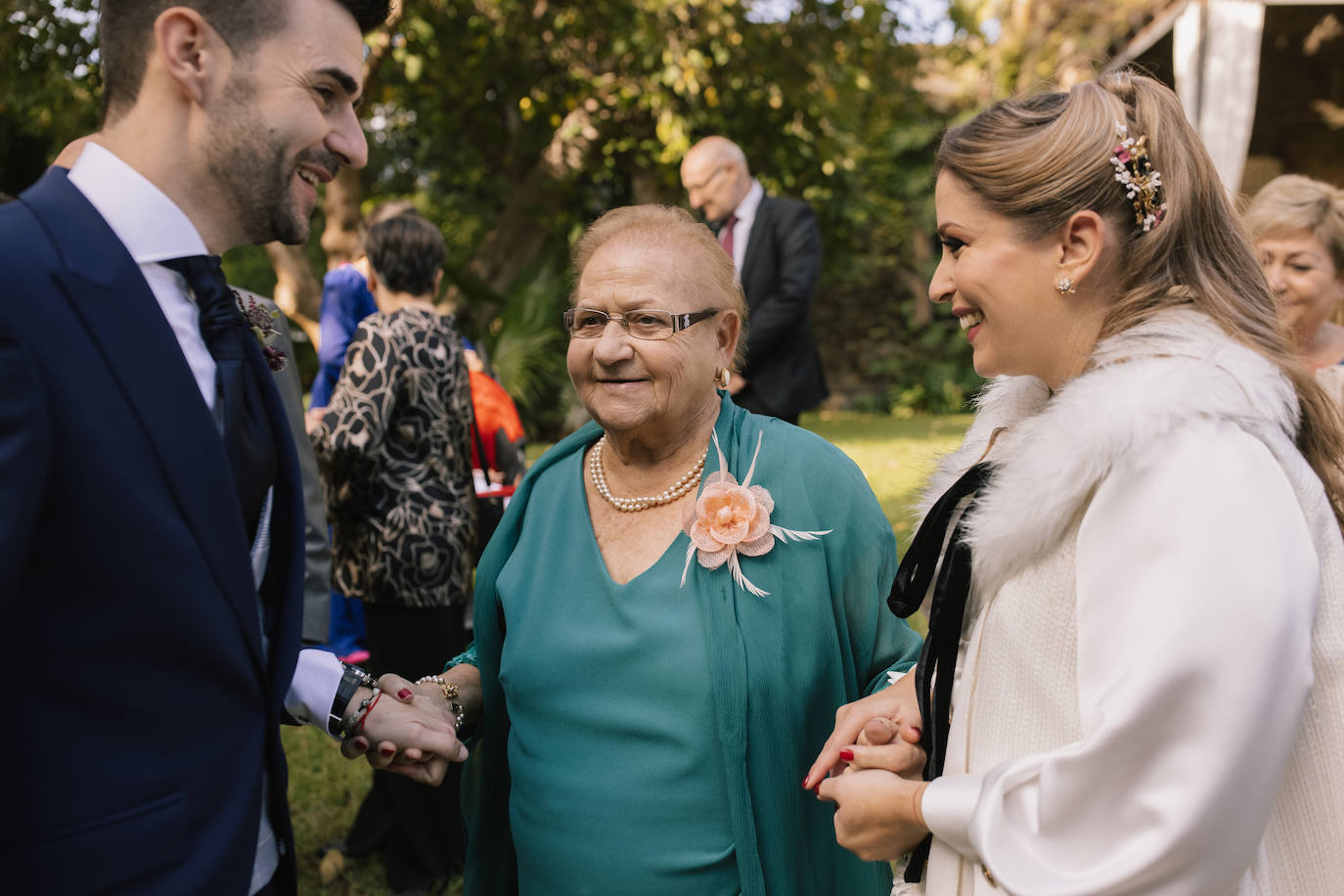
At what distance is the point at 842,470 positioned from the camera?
222cm

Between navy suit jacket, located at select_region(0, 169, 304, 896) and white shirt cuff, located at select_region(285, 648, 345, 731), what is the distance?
0.53 meters

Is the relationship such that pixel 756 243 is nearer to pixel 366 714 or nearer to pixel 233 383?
pixel 366 714

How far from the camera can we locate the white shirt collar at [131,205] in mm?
1305

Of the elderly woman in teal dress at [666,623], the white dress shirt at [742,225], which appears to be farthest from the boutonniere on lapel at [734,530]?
the white dress shirt at [742,225]

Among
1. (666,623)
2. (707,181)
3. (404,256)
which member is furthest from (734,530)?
(707,181)

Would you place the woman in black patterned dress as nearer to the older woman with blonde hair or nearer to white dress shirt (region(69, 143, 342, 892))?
white dress shirt (region(69, 143, 342, 892))

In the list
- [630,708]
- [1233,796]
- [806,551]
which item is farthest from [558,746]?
[1233,796]

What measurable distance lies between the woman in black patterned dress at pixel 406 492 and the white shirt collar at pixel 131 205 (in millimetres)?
2156

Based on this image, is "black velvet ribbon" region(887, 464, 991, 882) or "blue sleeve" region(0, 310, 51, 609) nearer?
"blue sleeve" region(0, 310, 51, 609)

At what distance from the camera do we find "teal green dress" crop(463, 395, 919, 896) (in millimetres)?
1922

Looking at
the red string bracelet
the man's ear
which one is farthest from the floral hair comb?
the red string bracelet

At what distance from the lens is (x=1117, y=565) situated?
4.09 ft

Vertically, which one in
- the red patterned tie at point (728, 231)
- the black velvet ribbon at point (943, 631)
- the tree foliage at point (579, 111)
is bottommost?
the black velvet ribbon at point (943, 631)

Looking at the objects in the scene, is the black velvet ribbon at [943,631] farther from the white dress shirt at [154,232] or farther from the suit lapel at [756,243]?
the suit lapel at [756,243]
